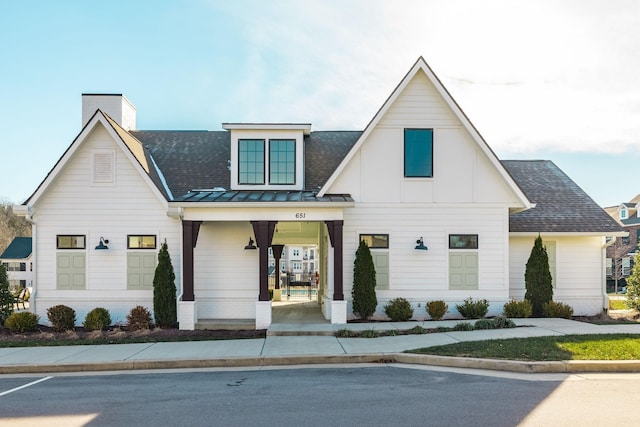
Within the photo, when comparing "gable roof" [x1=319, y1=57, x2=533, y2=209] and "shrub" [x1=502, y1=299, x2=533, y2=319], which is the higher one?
"gable roof" [x1=319, y1=57, x2=533, y2=209]

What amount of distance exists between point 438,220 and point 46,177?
41.4 feet

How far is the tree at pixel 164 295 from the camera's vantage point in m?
14.4

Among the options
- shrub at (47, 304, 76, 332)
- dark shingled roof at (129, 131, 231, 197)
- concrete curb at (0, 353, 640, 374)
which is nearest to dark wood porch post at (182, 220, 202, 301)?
dark shingled roof at (129, 131, 231, 197)

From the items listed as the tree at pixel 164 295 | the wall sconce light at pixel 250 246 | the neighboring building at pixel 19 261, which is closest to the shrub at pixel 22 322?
the tree at pixel 164 295

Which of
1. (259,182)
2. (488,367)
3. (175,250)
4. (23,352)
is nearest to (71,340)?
(23,352)

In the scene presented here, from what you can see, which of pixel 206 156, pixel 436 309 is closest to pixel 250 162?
pixel 206 156

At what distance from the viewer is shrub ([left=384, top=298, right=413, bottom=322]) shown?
49.0ft

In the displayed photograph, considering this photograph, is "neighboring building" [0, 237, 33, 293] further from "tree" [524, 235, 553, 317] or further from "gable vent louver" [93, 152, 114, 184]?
"tree" [524, 235, 553, 317]

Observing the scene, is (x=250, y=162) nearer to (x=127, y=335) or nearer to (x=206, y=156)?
(x=206, y=156)

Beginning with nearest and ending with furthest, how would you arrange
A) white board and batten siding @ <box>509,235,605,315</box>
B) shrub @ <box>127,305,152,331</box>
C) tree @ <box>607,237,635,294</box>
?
shrub @ <box>127,305,152,331</box> < white board and batten siding @ <box>509,235,605,315</box> < tree @ <box>607,237,635,294</box>

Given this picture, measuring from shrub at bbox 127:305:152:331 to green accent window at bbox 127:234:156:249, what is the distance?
2.19 metres

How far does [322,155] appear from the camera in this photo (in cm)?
1862

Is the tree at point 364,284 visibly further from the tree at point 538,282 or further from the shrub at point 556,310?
the shrub at point 556,310

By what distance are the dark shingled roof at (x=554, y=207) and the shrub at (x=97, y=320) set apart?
44.6ft
